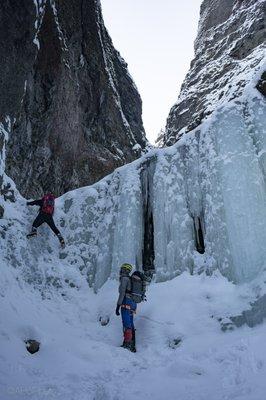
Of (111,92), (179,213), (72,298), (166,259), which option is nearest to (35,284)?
(72,298)

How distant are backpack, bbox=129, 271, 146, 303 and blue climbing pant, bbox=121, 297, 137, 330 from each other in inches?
4.7

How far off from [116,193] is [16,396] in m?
6.75

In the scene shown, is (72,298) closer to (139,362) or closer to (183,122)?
(139,362)

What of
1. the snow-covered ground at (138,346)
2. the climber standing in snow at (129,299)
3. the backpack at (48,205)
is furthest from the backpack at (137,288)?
the backpack at (48,205)

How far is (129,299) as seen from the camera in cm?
803

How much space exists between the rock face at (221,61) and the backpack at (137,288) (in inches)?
669

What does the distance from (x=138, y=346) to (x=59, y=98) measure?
1176 centimetres

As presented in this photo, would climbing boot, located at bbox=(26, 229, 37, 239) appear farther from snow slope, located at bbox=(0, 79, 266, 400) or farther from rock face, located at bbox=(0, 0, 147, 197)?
rock face, located at bbox=(0, 0, 147, 197)

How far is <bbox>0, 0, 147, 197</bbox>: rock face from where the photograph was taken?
443 inches

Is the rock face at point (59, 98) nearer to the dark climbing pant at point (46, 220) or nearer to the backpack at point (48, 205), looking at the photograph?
the backpack at point (48, 205)

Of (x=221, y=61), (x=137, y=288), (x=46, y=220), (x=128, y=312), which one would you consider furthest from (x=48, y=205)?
(x=221, y=61)

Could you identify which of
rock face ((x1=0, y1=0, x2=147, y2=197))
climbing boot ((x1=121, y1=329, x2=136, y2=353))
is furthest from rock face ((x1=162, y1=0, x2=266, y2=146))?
climbing boot ((x1=121, y1=329, x2=136, y2=353))

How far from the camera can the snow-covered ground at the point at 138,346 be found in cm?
520

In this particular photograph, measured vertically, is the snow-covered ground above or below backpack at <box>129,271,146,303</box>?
below
